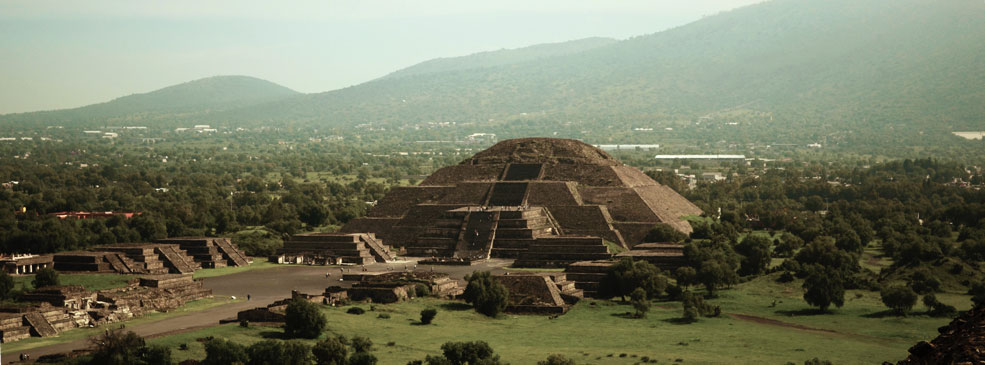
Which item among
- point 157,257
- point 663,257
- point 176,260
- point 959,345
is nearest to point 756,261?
point 663,257

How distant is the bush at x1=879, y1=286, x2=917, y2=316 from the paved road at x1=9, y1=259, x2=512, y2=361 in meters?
21.8

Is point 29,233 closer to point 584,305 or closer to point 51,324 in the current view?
point 51,324

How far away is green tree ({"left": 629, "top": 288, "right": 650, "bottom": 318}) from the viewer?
54.2 metres

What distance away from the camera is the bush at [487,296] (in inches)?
2146

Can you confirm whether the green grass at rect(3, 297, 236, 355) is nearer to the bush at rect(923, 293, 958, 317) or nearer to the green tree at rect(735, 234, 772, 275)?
the green tree at rect(735, 234, 772, 275)

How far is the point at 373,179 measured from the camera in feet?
532

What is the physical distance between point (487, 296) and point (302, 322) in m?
10.9

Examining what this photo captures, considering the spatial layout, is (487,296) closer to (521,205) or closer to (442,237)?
(442,237)

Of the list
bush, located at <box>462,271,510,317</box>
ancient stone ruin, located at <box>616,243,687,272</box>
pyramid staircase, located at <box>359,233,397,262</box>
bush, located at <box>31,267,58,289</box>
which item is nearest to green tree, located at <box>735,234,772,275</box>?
ancient stone ruin, located at <box>616,243,687,272</box>

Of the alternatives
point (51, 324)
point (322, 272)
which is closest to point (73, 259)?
point (322, 272)

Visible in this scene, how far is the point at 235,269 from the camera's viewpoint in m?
72.6

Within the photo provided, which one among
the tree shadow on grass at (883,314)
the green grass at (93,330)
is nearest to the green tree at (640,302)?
the tree shadow on grass at (883,314)

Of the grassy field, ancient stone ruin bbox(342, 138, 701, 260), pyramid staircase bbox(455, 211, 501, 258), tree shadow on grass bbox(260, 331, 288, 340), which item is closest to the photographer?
the grassy field

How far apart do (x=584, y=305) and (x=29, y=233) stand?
33919mm
